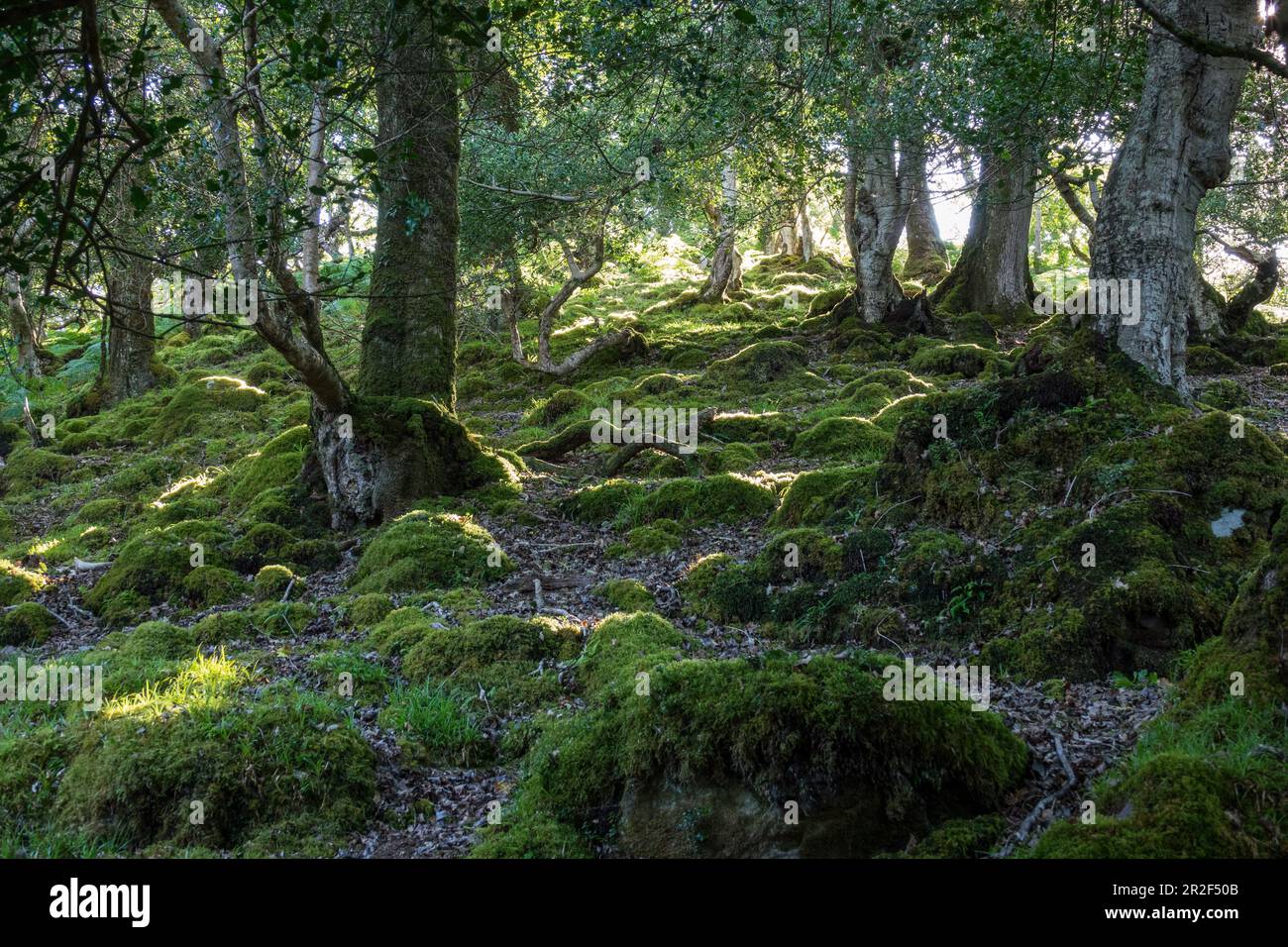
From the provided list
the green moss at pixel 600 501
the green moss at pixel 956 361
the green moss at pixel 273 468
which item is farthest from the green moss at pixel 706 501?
the green moss at pixel 956 361

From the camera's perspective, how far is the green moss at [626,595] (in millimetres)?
8539

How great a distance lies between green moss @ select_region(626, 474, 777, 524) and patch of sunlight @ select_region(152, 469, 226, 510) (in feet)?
21.5

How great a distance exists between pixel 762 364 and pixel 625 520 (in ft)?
29.3

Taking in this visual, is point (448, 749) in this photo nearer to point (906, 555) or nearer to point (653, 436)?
point (906, 555)

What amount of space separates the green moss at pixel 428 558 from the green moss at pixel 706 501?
82.3 inches

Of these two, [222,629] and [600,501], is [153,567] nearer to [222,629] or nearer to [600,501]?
[222,629]

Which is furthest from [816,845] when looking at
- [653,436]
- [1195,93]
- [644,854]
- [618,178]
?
[618,178]

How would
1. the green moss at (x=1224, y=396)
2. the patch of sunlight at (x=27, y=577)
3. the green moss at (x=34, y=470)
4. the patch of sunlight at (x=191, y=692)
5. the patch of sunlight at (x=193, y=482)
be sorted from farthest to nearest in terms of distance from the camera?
the green moss at (x=34, y=470)
the patch of sunlight at (x=193, y=482)
the green moss at (x=1224, y=396)
the patch of sunlight at (x=27, y=577)
the patch of sunlight at (x=191, y=692)

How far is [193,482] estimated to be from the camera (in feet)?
50.0

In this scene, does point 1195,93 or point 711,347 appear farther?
point 711,347

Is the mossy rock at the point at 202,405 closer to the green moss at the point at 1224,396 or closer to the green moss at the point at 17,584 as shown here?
the green moss at the point at 17,584

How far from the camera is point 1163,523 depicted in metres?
7.08

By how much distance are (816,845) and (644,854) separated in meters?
0.86
